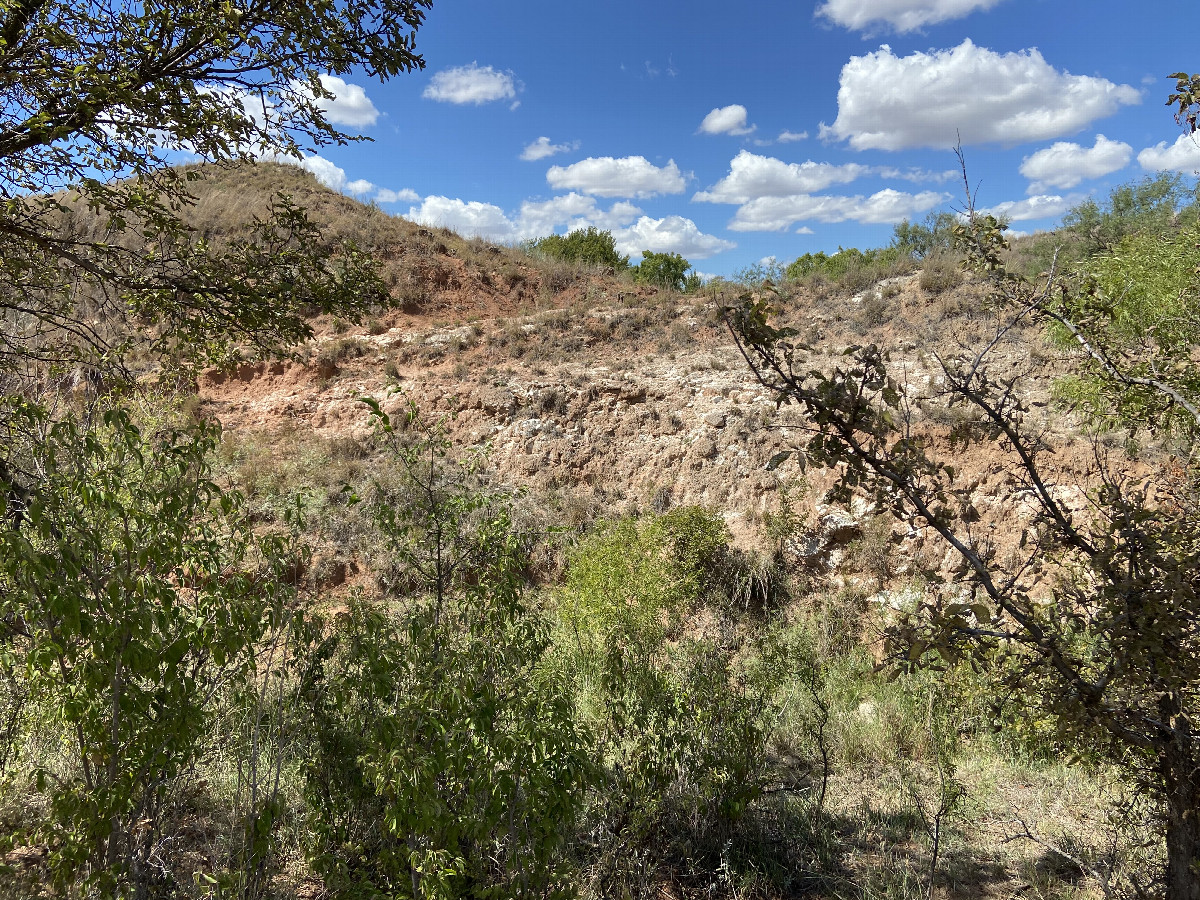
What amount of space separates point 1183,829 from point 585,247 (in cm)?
2125

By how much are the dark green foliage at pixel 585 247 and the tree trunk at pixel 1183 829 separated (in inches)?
787

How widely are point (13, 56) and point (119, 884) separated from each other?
3486 mm

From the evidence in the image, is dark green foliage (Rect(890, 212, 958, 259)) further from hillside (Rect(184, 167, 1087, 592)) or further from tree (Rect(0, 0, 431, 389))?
tree (Rect(0, 0, 431, 389))

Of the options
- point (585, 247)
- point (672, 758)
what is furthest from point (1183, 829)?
point (585, 247)

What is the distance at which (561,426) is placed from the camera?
11453mm

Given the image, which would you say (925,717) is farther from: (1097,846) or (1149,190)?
(1149,190)

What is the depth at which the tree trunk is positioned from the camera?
1.97 metres

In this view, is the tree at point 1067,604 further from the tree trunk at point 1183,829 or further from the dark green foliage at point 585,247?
the dark green foliage at point 585,247

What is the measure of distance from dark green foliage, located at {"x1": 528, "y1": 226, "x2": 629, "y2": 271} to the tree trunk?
787 inches

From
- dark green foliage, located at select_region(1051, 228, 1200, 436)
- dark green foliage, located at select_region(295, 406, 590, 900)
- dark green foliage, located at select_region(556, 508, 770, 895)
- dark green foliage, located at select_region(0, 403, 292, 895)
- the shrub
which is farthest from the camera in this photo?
the shrub

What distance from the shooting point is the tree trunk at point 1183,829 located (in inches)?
77.7

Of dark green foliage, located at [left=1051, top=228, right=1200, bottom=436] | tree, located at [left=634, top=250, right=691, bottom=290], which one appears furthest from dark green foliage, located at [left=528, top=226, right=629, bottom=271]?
dark green foliage, located at [left=1051, top=228, right=1200, bottom=436]

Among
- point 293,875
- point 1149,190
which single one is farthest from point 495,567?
point 1149,190

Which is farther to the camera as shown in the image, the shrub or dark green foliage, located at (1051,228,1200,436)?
the shrub
